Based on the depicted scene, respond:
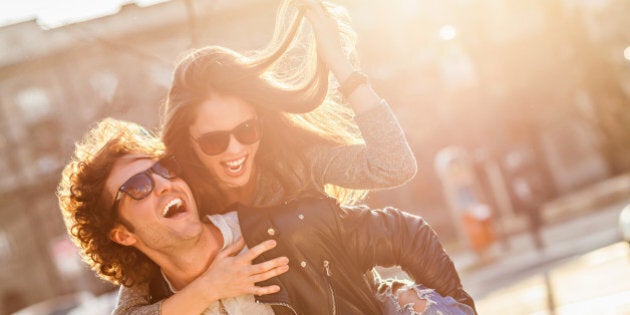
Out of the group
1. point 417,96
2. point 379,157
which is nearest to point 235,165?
point 379,157

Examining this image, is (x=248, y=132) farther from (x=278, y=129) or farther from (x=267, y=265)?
(x=267, y=265)

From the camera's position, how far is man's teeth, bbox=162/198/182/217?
3.55 meters

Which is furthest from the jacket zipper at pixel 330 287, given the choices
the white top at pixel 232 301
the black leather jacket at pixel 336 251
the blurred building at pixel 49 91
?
the blurred building at pixel 49 91

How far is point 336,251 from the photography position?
3.46 meters

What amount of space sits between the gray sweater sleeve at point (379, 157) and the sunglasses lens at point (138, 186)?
81cm

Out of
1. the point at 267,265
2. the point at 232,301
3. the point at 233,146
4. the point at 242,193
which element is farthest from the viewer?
the point at 242,193

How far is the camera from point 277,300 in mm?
3418

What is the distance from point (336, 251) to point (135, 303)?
957 mm

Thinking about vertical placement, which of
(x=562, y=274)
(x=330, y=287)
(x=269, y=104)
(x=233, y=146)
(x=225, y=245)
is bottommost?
(x=330, y=287)

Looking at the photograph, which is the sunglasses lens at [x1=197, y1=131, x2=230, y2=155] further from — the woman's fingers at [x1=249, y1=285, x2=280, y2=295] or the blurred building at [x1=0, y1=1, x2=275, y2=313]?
the blurred building at [x1=0, y1=1, x2=275, y2=313]

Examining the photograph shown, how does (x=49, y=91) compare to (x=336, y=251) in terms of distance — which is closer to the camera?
(x=336, y=251)

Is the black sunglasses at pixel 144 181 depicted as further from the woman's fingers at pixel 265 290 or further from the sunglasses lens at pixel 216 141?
the woman's fingers at pixel 265 290

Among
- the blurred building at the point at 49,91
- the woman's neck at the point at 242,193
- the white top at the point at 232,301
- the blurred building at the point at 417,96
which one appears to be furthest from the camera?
the blurred building at the point at 49,91

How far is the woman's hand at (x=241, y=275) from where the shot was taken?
3.41 m
